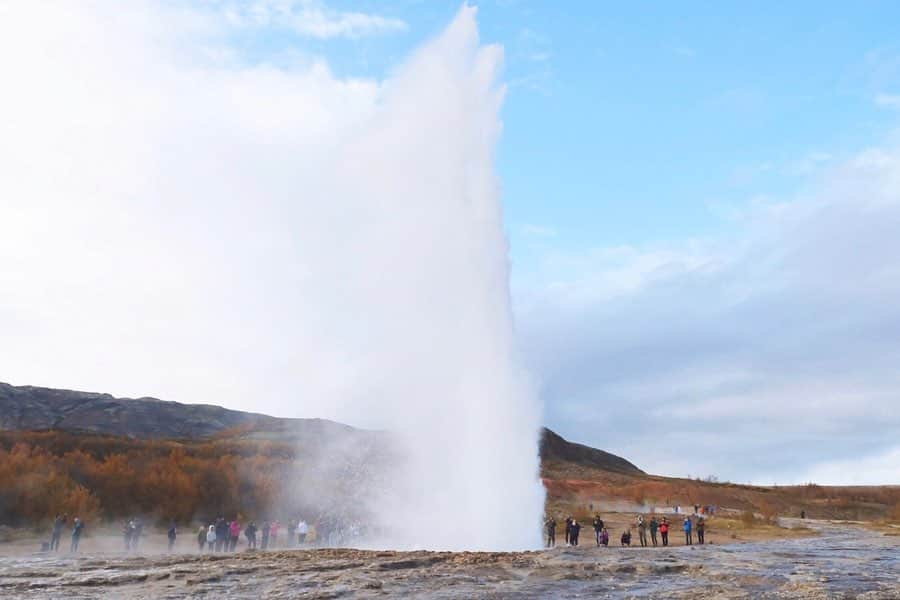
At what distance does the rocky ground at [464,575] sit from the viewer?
50.9 feet

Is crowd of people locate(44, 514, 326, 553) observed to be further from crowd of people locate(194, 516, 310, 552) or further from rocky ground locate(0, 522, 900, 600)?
rocky ground locate(0, 522, 900, 600)

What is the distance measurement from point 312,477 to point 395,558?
26.5 meters

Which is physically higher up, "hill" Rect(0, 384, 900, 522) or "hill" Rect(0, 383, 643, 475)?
"hill" Rect(0, 383, 643, 475)

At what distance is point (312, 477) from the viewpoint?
46.0 metres

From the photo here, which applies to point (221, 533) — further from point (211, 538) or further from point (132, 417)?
point (132, 417)

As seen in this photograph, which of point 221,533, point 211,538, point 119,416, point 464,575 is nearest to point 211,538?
point 211,538

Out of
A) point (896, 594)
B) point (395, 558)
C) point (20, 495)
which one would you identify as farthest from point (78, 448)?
point (896, 594)

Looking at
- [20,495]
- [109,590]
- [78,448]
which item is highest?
[78,448]

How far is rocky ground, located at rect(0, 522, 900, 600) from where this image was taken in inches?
611

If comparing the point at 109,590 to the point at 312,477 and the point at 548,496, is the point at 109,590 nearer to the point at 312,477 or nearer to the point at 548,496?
the point at 312,477

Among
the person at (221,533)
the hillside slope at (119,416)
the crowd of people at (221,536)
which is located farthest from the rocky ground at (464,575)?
the hillside slope at (119,416)

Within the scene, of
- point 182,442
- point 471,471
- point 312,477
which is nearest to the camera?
point 471,471

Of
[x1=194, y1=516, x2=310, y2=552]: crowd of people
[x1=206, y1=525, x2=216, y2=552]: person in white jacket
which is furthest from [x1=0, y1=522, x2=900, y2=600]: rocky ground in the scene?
[x1=194, y1=516, x2=310, y2=552]: crowd of people

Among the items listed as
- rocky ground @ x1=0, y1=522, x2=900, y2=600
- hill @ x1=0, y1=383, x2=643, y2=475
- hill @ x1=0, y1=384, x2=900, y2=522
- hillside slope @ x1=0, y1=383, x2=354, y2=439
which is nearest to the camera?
rocky ground @ x1=0, y1=522, x2=900, y2=600
